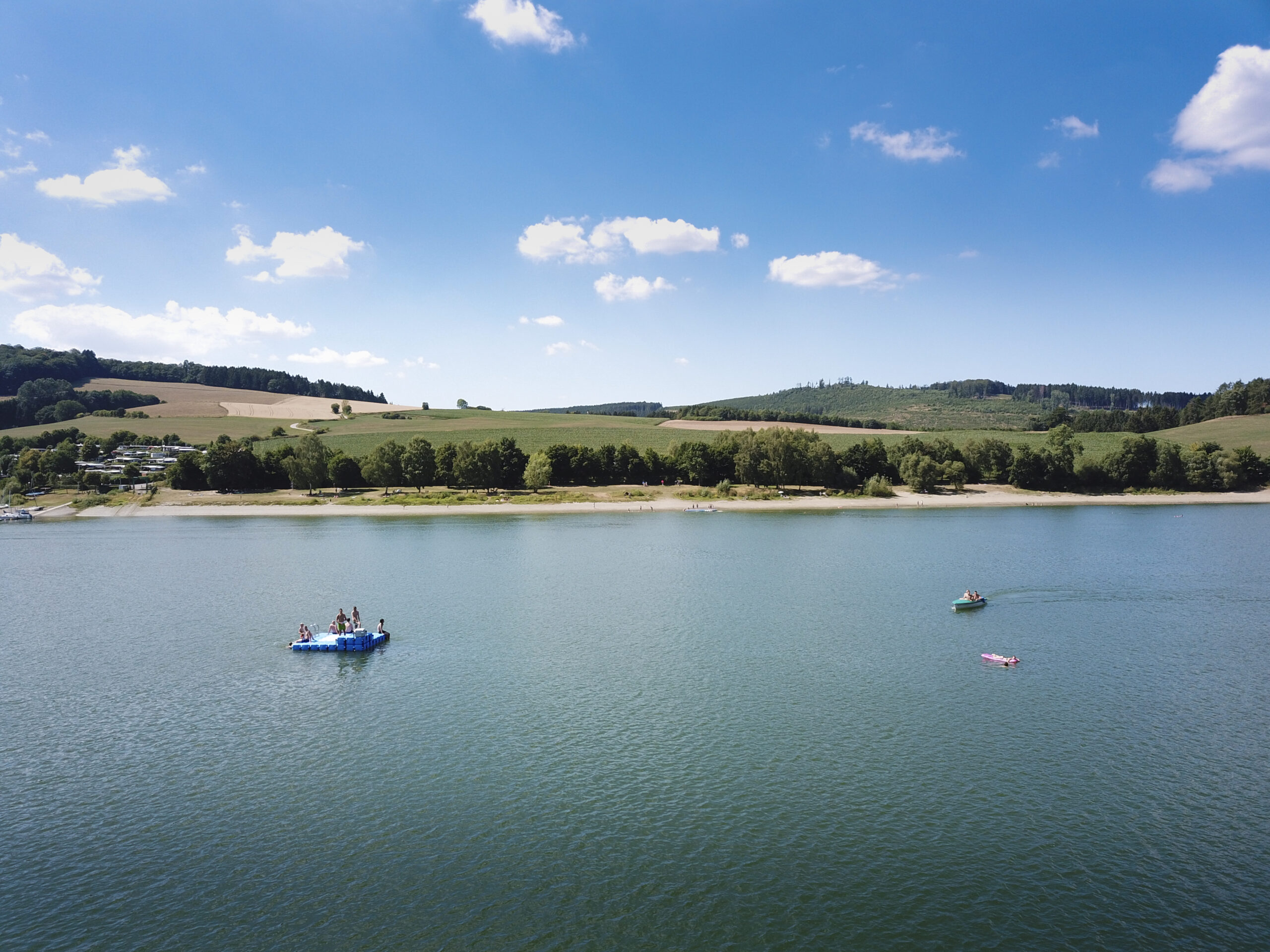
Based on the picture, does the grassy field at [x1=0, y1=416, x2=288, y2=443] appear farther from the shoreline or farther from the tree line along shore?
the shoreline

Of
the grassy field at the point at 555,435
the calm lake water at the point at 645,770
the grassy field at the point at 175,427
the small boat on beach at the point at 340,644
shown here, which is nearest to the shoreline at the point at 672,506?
the grassy field at the point at 555,435

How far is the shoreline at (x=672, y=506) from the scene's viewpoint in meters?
116

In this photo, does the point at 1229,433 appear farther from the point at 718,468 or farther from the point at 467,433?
the point at 467,433

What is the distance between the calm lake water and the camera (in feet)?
62.6

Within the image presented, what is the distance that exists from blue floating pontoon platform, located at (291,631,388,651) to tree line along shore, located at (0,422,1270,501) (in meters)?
85.8

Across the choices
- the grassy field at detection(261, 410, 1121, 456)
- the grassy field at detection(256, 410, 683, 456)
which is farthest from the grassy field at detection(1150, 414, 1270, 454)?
the grassy field at detection(256, 410, 683, 456)

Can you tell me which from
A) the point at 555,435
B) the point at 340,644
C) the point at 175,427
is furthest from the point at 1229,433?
the point at 175,427

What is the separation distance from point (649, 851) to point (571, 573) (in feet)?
145

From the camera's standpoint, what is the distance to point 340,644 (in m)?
43.8

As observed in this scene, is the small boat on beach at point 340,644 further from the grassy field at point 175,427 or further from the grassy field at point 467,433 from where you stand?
the grassy field at point 175,427

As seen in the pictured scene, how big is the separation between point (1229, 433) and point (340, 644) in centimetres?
17852

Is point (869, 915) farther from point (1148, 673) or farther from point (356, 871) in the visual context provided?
point (1148, 673)

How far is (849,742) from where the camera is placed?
29.3m

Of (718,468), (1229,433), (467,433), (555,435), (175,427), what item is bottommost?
(718,468)
